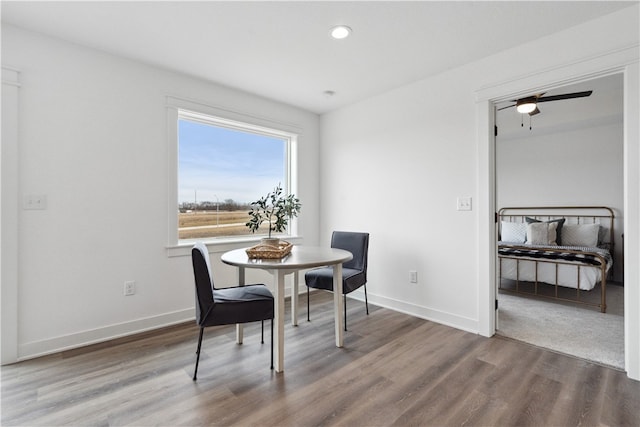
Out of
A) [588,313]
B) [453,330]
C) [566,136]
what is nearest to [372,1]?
[453,330]

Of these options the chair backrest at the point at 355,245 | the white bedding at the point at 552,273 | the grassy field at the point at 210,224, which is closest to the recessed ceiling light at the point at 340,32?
the chair backrest at the point at 355,245

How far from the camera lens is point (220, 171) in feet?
11.3

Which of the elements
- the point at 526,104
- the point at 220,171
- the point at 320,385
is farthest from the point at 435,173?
the point at 220,171

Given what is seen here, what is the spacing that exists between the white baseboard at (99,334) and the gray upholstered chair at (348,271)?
127cm

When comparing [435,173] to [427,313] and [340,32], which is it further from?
[340,32]

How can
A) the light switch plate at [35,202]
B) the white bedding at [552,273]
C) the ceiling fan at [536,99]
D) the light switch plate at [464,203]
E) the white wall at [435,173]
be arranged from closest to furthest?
the light switch plate at [35,202] → the white wall at [435,173] → the light switch plate at [464,203] → the ceiling fan at [536,99] → the white bedding at [552,273]

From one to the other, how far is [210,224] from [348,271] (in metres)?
1.58

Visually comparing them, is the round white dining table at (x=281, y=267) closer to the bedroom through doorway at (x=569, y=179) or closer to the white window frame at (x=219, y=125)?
the white window frame at (x=219, y=125)

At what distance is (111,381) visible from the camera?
1.94 m

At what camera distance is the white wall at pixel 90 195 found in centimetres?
225

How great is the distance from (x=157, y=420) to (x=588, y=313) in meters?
3.93

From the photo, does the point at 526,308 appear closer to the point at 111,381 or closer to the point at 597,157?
the point at 597,157

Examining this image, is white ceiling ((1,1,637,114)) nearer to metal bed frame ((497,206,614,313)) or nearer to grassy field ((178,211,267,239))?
grassy field ((178,211,267,239))

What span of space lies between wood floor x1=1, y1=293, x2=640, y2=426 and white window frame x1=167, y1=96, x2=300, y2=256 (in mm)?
947
